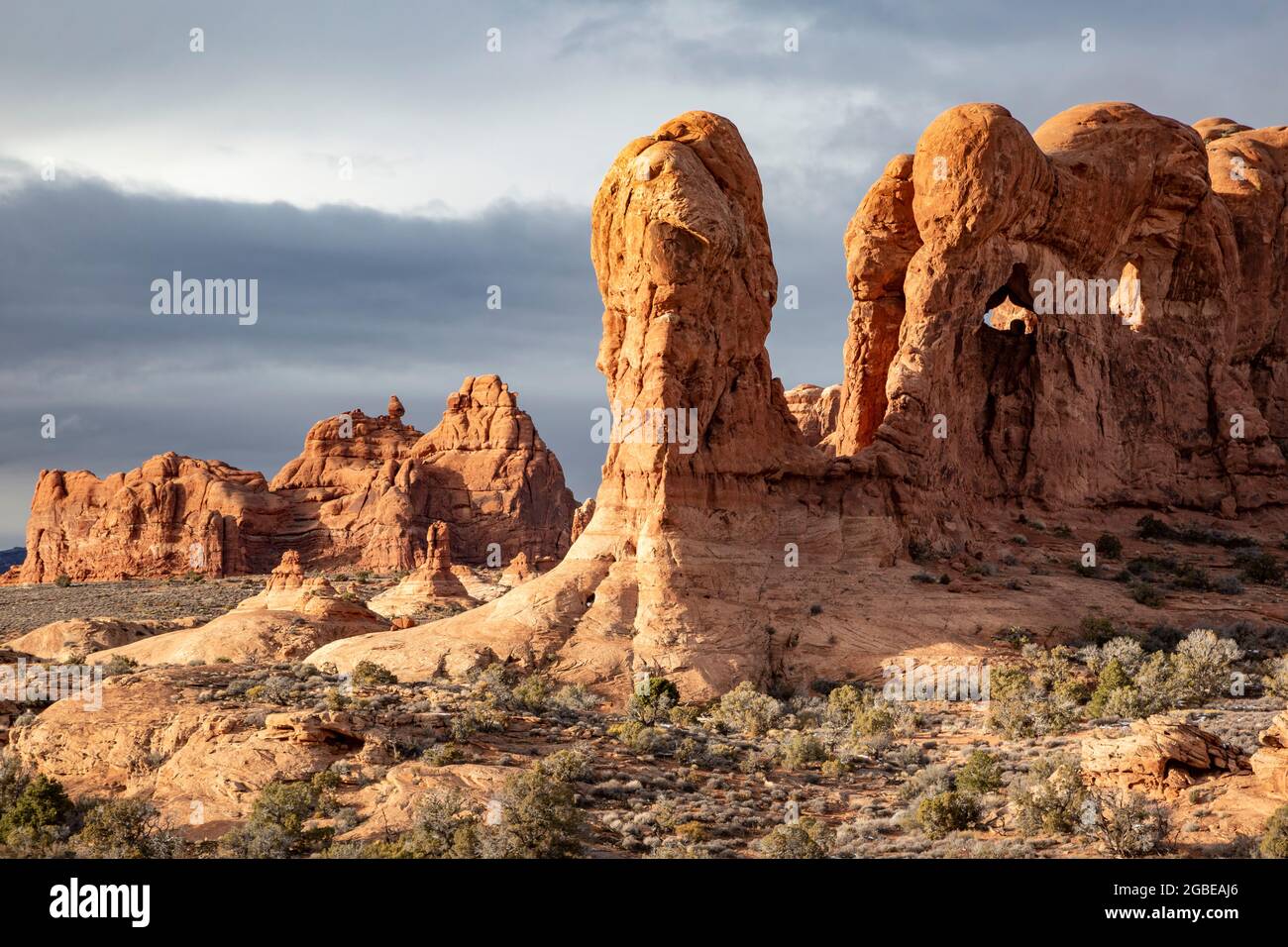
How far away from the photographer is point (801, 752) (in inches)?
1069

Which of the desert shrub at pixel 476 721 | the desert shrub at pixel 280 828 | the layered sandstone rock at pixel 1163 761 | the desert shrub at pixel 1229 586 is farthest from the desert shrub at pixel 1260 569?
the desert shrub at pixel 280 828

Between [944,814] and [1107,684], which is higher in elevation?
[1107,684]

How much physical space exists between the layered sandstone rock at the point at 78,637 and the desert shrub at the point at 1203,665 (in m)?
32.5

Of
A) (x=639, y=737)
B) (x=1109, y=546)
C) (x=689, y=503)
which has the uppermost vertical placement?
(x=689, y=503)

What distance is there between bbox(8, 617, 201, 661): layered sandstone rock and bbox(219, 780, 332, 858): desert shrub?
79.5 ft

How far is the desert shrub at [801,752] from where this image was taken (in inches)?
1067

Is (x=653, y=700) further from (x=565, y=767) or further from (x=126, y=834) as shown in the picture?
(x=126, y=834)

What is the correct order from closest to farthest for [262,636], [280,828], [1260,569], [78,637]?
1. [280,828]
2. [262,636]
3. [1260,569]
4. [78,637]

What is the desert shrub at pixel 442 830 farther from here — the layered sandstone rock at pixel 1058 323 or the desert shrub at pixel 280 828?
the layered sandstone rock at pixel 1058 323

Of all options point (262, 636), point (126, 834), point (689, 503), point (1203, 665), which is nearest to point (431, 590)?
point (262, 636)

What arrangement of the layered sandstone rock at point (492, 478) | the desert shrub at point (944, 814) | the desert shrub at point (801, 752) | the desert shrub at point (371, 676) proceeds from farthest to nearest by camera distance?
the layered sandstone rock at point (492, 478) → the desert shrub at point (371, 676) → the desert shrub at point (801, 752) → the desert shrub at point (944, 814)

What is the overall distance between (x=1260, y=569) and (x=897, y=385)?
43.3ft
